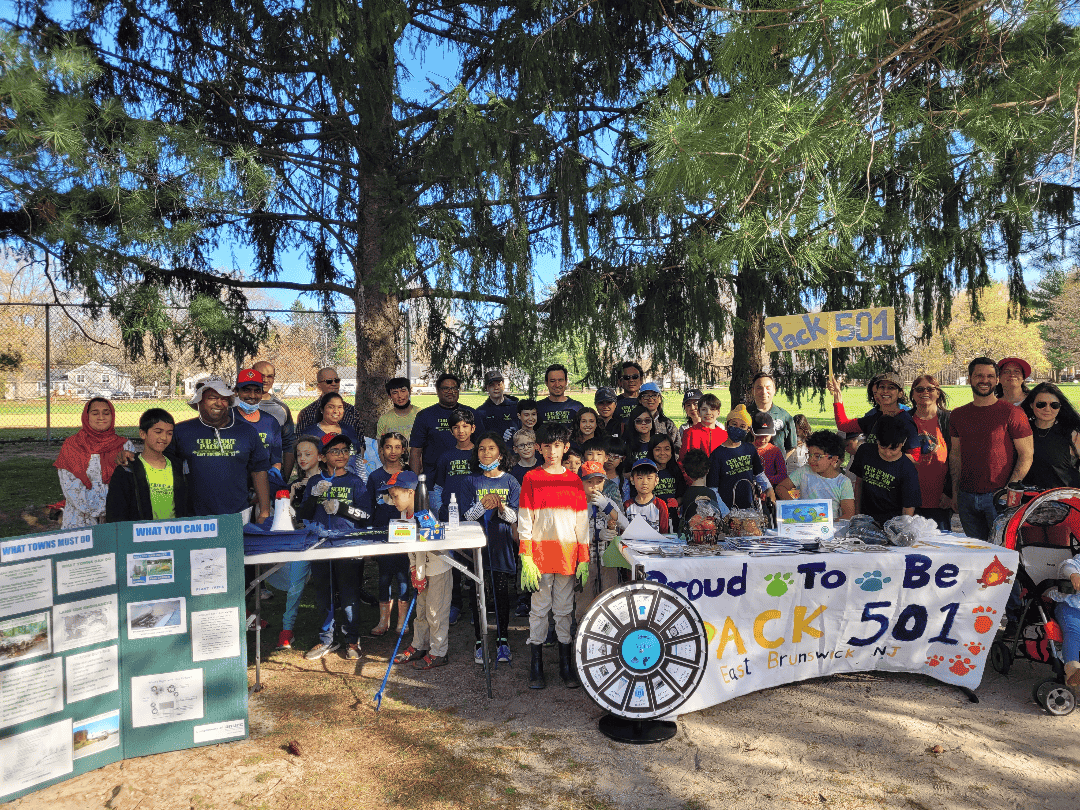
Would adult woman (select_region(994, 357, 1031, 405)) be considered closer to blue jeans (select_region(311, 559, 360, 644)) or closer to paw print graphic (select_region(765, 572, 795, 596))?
paw print graphic (select_region(765, 572, 795, 596))

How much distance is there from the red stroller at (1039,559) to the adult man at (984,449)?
68 centimetres

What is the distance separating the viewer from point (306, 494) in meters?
5.09

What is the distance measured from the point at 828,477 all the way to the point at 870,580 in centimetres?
101

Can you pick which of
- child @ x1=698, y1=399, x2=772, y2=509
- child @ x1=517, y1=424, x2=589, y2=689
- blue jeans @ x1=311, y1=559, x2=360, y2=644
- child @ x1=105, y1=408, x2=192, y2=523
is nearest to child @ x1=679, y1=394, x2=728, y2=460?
child @ x1=698, y1=399, x2=772, y2=509

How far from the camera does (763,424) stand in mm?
5801

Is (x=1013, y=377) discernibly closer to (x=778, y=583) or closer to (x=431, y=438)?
(x=778, y=583)

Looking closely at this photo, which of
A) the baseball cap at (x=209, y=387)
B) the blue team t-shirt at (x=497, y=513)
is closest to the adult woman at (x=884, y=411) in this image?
the blue team t-shirt at (x=497, y=513)

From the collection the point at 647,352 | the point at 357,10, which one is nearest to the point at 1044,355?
the point at 647,352

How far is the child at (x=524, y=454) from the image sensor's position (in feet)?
17.4

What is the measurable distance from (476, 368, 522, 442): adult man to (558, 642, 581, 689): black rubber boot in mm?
2305

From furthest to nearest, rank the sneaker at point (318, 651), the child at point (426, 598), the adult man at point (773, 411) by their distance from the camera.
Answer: the adult man at point (773, 411), the sneaker at point (318, 651), the child at point (426, 598)

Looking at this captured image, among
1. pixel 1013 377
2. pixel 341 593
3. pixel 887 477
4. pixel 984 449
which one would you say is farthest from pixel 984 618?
pixel 341 593

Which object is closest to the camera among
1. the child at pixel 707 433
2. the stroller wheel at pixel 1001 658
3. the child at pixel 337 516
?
the stroller wheel at pixel 1001 658

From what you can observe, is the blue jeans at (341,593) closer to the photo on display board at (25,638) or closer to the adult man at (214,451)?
the adult man at (214,451)
